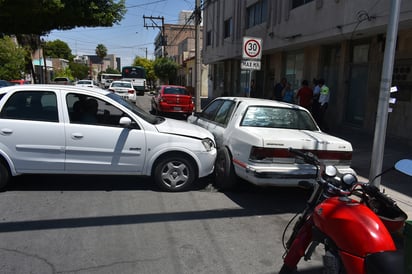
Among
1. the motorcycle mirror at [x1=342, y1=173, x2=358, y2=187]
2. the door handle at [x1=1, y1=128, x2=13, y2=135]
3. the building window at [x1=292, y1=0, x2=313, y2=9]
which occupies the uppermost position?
the building window at [x1=292, y1=0, x2=313, y2=9]

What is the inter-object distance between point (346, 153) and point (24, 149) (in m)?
4.93

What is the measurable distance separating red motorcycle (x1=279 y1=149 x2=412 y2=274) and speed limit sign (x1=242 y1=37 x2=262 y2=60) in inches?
234

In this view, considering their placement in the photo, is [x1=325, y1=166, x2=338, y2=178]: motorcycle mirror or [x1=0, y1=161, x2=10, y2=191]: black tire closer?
[x1=325, y1=166, x2=338, y2=178]: motorcycle mirror

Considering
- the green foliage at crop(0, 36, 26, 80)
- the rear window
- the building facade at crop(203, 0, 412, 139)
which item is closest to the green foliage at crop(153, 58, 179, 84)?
the green foliage at crop(0, 36, 26, 80)

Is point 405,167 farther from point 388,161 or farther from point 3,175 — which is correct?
point 388,161

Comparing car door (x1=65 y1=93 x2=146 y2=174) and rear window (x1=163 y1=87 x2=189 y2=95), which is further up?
rear window (x1=163 y1=87 x2=189 y2=95)

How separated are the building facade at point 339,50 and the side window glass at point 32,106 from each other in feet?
26.0

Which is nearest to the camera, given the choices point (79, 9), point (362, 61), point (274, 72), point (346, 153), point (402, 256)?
point (402, 256)

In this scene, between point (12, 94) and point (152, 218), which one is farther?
point (12, 94)

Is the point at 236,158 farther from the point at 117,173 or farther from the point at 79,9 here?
the point at 79,9

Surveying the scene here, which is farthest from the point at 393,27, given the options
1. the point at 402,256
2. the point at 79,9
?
the point at 79,9

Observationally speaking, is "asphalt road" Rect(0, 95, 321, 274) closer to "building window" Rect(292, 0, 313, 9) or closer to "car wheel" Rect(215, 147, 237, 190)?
"car wheel" Rect(215, 147, 237, 190)

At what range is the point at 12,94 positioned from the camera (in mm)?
5328

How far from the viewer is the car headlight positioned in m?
5.76
